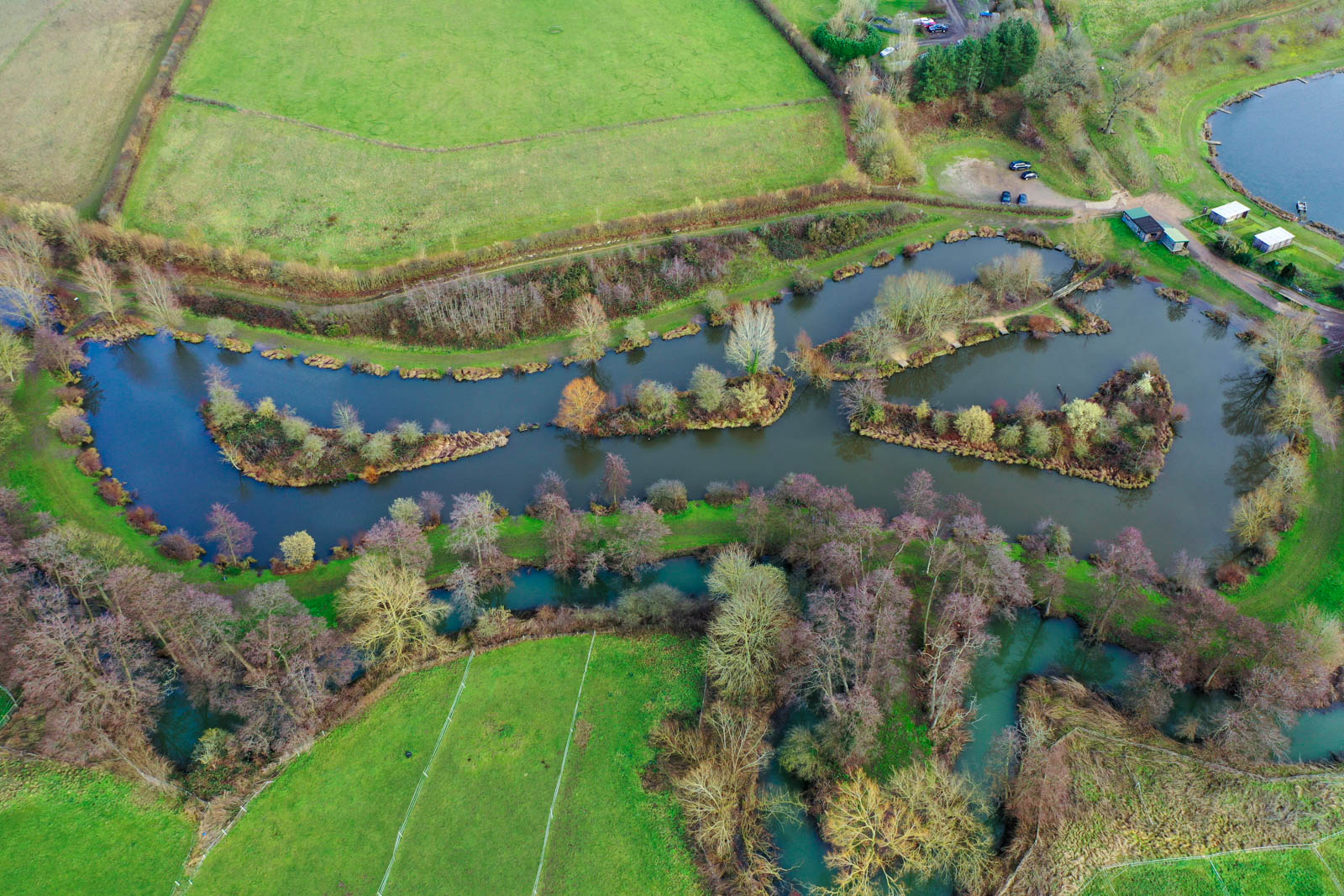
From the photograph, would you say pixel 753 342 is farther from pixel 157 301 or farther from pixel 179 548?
pixel 157 301

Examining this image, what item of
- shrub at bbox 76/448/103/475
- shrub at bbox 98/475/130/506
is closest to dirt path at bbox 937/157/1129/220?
shrub at bbox 98/475/130/506

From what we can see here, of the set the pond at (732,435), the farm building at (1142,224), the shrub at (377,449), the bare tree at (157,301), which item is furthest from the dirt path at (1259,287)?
the bare tree at (157,301)

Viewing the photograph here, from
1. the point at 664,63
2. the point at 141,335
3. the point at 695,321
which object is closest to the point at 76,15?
the point at 141,335

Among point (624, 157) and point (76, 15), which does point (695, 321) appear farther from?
point (76, 15)

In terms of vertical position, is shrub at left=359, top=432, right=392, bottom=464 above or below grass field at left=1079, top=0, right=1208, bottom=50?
below

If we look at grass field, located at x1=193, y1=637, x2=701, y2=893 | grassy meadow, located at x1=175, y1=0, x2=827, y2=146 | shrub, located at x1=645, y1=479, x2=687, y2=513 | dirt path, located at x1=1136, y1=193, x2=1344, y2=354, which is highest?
grassy meadow, located at x1=175, y1=0, x2=827, y2=146

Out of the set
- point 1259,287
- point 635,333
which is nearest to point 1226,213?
point 1259,287

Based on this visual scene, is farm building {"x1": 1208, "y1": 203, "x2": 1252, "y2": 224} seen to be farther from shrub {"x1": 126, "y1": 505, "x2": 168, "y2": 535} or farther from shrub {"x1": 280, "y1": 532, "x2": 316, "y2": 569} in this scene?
shrub {"x1": 126, "y1": 505, "x2": 168, "y2": 535}

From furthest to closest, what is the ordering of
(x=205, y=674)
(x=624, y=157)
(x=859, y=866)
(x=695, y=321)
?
Answer: (x=624, y=157), (x=695, y=321), (x=205, y=674), (x=859, y=866)
